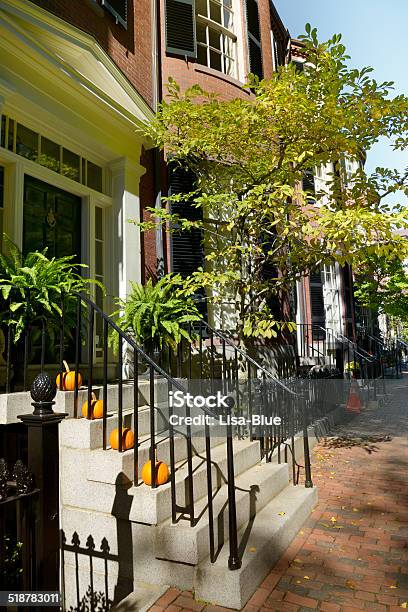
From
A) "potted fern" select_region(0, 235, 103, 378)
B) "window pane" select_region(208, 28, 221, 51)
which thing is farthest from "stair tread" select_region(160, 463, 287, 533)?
"window pane" select_region(208, 28, 221, 51)

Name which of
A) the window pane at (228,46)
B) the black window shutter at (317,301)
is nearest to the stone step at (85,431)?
the window pane at (228,46)

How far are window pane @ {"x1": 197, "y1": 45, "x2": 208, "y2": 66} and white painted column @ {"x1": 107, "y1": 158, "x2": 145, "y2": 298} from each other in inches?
141

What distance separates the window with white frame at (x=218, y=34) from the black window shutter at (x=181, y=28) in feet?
1.75

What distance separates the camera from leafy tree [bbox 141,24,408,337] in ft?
17.6

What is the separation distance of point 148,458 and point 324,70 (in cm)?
503

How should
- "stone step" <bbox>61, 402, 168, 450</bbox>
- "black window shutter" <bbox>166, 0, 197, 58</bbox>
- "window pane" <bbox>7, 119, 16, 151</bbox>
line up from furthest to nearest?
"black window shutter" <bbox>166, 0, 197, 58</bbox> < "window pane" <bbox>7, 119, 16, 151</bbox> < "stone step" <bbox>61, 402, 168, 450</bbox>

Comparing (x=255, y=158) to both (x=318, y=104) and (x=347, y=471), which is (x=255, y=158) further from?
(x=347, y=471)

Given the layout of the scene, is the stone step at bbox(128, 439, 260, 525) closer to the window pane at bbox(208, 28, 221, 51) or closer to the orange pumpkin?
the orange pumpkin

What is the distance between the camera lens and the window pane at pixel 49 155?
17.5 feet

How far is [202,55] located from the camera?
8789 mm

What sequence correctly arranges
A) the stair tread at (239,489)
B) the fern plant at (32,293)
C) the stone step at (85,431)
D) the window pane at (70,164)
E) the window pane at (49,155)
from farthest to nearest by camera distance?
the window pane at (70,164) < the window pane at (49,155) < the fern plant at (32,293) < the stone step at (85,431) < the stair tread at (239,489)

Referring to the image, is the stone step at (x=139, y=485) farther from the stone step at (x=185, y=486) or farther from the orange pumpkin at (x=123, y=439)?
the orange pumpkin at (x=123, y=439)

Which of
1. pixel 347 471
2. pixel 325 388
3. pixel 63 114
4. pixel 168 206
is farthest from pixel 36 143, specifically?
pixel 325 388

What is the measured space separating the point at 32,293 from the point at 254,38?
869cm
